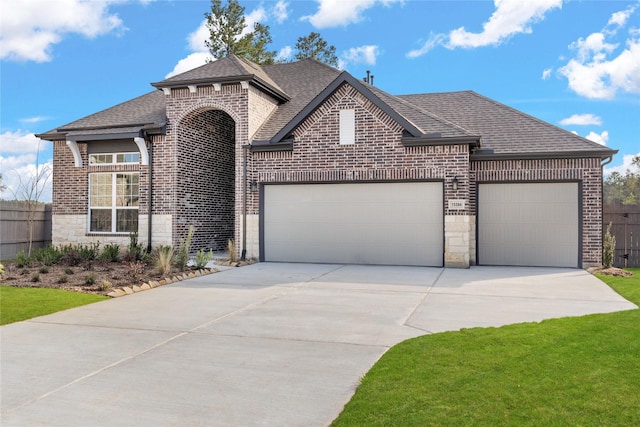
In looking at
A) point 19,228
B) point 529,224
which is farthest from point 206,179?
point 529,224

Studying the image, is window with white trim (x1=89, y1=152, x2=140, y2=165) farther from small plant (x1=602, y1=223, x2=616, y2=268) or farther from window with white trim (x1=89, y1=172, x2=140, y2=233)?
small plant (x1=602, y1=223, x2=616, y2=268)

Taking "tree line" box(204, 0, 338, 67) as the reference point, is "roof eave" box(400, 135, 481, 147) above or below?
below

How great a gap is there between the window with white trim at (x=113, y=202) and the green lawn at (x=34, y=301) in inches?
260

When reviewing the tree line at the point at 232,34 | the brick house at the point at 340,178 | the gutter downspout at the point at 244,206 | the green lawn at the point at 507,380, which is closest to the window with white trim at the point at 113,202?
the brick house at the point at 340,178

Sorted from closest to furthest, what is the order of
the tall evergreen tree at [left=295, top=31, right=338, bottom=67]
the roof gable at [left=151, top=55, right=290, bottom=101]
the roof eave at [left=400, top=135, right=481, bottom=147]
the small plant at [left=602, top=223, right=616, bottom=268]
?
the roof eave at [left=400, top=135, right=481, bottom=147] → the small plant at [left=602, top=223, right=616, bottom=268] → the roof gable at [left=151, top=55, right=290, bottom=101] → the tall evergreen tree at [left=295, top=31, right=338, bottom=67]

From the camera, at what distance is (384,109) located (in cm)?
1398

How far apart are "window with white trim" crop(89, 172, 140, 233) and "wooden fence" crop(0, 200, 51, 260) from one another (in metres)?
2.41

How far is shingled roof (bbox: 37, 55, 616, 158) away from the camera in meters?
13.9

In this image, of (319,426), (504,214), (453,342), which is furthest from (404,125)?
(319,426)

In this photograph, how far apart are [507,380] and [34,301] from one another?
7.92m

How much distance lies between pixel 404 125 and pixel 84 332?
32.4 ft

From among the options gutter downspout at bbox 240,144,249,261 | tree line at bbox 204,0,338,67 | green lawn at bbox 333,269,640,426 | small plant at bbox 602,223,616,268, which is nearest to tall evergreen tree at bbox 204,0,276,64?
tree line at bbox 204,0,338,67

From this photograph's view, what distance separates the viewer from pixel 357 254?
14.6 metres

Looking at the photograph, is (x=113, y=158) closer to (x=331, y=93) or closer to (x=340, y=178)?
(x=331, y=93)
